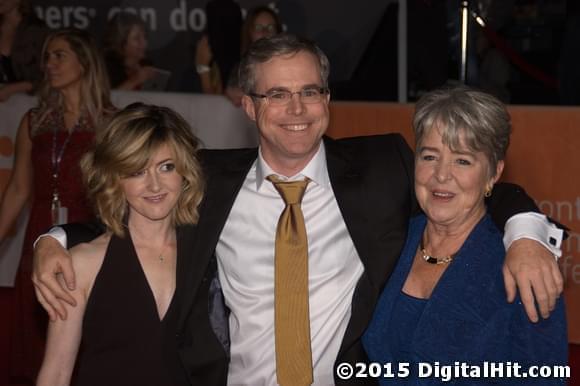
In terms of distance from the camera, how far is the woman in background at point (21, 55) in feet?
24.5

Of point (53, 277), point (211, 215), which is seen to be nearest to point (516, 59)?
point (211, 215)

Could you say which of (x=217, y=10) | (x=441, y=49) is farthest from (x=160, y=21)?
Answer: (x=441, y=49)

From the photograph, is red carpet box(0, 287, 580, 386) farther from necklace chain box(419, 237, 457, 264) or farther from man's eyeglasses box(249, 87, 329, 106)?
man's eyeglasses box(249, 87, 329, 106)

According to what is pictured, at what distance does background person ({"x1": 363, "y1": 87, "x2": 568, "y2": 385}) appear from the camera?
301cm

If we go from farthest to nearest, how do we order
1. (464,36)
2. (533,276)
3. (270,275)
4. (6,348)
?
(464,36), (6,348), (270,275), (533,276)

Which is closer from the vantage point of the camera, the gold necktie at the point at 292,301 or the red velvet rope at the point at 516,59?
the gold necktie at the point at 292,301

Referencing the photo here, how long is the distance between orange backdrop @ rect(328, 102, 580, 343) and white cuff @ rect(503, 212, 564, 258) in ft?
9.75

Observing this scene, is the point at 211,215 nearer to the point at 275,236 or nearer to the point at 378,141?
the point at 275,236

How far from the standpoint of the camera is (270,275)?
11.8 ft

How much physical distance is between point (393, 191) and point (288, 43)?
2.06 ft

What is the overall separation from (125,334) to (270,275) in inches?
20.7

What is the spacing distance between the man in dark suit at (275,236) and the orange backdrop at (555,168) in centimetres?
271

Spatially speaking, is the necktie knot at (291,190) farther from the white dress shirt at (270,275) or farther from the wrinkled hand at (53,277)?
the wrinkled hand at (53,277)

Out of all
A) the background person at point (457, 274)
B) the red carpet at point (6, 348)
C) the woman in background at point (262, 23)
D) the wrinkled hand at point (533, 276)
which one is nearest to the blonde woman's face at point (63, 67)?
the red carpet at point (6, 348)
